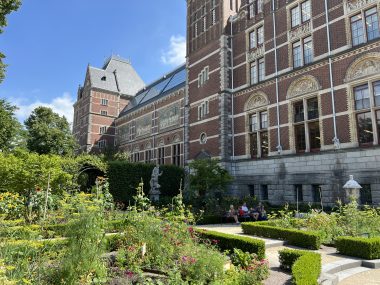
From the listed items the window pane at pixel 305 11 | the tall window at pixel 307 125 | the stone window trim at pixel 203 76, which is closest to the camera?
the tall window at pixel 307 125

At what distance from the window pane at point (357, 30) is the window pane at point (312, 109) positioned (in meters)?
3.98

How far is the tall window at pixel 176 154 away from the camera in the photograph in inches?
1379

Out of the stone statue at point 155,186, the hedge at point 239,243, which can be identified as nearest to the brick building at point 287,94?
the stone statue at point 155,186

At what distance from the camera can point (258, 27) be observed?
24.2 m

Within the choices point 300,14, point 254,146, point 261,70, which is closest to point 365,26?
point 300,14

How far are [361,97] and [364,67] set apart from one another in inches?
65.4

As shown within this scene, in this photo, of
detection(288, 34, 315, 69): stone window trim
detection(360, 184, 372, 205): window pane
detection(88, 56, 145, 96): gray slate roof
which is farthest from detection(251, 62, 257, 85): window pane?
detection(88, 56, 145, 96): gray slate roof

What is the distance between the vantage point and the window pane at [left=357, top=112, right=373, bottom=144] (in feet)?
53.9

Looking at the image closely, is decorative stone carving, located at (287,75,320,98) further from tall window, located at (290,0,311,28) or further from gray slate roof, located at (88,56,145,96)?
gray slate roof, located at (88,56,145,96)

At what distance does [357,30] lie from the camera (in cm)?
1747

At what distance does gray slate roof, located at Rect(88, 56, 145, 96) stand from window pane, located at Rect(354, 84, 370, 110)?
44098mm

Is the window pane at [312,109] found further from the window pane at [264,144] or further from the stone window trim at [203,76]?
the stone window trim at [203,76]

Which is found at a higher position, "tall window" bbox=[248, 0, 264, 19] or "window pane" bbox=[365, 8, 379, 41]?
"tall window" bbox=[248, 0, 264, 19]

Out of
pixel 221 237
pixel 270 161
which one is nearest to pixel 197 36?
pixel 270 161
